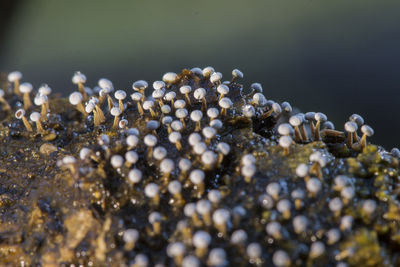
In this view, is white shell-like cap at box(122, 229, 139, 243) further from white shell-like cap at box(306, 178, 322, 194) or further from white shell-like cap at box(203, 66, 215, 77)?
white shell-like cap at box(203, 66, 215, 77)

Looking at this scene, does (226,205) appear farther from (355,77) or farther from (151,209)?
(355,77)

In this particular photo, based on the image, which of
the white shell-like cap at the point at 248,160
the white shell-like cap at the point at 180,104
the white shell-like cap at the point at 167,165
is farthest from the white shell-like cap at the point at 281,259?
the white shell-like cap at the point at 180,104

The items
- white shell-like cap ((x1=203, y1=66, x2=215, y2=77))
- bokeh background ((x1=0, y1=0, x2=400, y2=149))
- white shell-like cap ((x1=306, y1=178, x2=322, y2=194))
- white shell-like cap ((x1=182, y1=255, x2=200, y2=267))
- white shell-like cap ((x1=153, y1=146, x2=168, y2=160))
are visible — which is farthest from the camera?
bokeh background ((x1=0, y1=0, x2=400, y2=149))

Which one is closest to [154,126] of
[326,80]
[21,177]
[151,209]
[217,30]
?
[151,209]

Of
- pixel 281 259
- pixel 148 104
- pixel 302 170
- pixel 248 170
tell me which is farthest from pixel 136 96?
pixel 281 259

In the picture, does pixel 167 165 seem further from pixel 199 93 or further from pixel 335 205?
pixel 335 205

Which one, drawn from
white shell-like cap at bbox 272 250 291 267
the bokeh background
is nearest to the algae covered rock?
white shell-like cap at bbox 272 250 291 267
